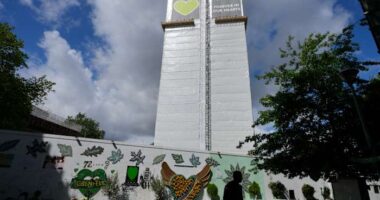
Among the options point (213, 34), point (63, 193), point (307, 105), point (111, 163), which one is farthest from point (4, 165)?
point (213, 34)

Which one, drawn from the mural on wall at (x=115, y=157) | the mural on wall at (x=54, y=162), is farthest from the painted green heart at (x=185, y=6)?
the mural on wall at (x=54, y=162)

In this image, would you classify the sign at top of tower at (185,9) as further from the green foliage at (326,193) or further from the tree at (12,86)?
the green foliage at (326,193)

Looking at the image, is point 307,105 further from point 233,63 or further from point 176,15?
point 176,15

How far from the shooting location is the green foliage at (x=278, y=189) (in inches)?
705

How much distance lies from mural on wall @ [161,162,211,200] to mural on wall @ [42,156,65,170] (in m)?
5.81

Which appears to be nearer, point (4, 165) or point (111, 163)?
point (4, 165)

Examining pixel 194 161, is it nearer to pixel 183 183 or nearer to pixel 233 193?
pixel 183 183

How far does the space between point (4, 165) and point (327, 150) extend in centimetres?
1514

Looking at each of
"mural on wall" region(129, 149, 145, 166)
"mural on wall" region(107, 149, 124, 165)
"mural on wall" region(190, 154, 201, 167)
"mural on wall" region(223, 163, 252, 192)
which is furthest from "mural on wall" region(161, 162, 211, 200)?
"mural on wall" region(107, 149, 124, 165)

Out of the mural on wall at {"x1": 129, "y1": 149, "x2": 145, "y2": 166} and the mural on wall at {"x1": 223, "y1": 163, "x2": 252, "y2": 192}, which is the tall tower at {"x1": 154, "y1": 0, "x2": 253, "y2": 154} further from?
the mural on wall at {"x1": 129, "y1": 149, "x2": 145, "y2": 166}

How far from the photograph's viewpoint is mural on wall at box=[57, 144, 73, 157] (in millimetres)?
14195

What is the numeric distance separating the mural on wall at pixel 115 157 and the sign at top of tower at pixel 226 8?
27277 mm

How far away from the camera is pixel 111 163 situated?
15.0 metres

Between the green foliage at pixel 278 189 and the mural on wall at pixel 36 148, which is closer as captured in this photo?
the mural on wall at pixel 36 148
